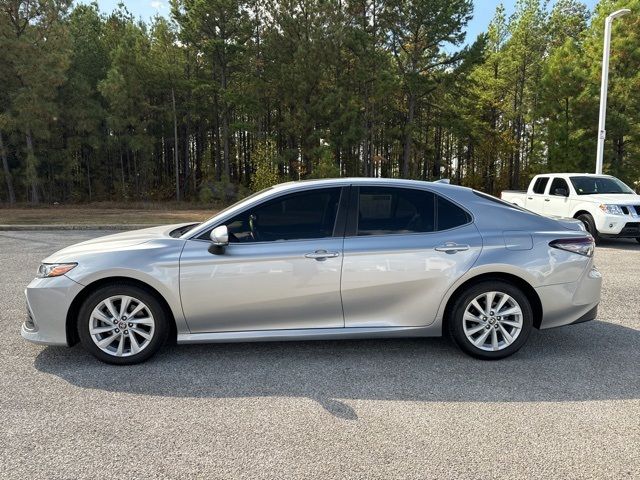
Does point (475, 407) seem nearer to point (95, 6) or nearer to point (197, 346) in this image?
point (197, 346)

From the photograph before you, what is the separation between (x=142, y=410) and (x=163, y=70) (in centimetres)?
3643

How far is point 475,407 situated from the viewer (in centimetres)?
341

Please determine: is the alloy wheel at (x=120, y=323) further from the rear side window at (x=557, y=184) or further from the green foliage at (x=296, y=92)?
the green foliage at (x=296, y=92)

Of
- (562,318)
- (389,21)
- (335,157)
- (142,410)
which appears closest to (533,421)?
(562,318)


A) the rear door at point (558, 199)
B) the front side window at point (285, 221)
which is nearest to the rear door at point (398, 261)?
the front side window at point (285, 221)

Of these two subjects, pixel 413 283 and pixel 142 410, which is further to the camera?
pixel 413 283

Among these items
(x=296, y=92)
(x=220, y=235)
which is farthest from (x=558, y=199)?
(x=296, y=92)

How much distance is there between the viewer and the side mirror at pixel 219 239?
3.93m

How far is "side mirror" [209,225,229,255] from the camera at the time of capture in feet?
12.9

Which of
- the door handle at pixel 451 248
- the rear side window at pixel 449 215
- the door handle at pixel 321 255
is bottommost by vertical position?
the door handle at pixel 321 255

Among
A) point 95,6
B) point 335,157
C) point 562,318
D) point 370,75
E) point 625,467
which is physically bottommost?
point 625,467

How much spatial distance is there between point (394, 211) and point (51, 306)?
3093mm

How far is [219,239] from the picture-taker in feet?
12.9

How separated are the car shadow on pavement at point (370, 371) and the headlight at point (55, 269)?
80 centimetres
